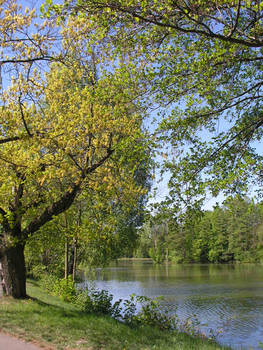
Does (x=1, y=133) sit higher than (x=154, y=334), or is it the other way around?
(x=1, y=133)

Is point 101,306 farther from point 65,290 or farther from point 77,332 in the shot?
point 77,332

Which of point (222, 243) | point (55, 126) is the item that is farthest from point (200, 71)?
point (222, 243)

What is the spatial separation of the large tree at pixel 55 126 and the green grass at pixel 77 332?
1.79 meters

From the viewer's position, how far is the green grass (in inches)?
265

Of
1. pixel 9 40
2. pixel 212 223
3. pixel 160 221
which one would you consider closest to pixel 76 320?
pixel 160 221

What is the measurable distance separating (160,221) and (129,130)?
267cm

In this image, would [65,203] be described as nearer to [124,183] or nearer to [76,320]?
[124,183]

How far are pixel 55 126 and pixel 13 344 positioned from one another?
479 cm

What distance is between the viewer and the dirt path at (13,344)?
6004 mm

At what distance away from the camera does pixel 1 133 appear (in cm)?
839

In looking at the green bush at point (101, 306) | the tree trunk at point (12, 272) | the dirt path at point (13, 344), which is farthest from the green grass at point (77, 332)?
the green bush at point (101, 306)

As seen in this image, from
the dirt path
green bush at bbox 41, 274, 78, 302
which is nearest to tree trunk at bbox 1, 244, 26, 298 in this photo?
green bush at bbox 41, 274, 78, 302

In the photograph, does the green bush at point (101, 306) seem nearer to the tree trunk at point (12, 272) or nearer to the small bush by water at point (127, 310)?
the small bush by water at point (127, 310)

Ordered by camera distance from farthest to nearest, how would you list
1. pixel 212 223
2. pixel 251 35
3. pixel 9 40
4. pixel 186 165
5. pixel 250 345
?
pixel 212 223 < pixel 250 345 < pixel 186 165 < pixel 9 40 < pixel 251 35
